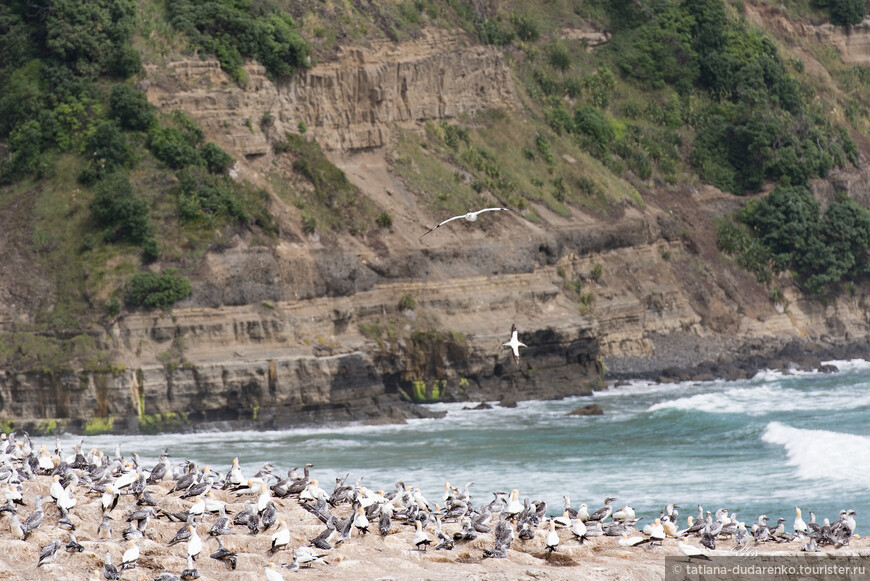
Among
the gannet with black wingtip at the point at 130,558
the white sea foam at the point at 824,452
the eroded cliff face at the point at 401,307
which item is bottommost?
the white sea foam at the point at 824,452

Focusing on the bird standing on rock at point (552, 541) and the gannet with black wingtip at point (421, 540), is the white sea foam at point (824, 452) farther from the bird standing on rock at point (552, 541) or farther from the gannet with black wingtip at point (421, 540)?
the gannet with black wingtip at point (421, 540)

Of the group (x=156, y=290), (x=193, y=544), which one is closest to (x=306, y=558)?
(x=193, y=544)

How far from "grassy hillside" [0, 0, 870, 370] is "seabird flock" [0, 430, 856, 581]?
87.2ft

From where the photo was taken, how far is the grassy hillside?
201 feet

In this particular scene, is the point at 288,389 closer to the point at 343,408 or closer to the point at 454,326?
the point at 343,408

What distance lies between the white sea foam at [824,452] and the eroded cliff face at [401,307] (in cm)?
1622

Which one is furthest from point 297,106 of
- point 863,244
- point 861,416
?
point 863,244

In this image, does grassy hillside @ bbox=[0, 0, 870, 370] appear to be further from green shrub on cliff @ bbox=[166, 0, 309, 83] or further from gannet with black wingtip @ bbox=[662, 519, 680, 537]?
gannet with black wingtip @ bbox=[662, 519, 680, 537]

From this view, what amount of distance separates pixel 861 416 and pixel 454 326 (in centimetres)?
1936

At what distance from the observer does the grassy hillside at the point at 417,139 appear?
61375 mm

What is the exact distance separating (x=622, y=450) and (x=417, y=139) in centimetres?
2827

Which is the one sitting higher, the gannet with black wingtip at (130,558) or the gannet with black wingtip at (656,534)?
the gannet with black wingtip at (130,558)

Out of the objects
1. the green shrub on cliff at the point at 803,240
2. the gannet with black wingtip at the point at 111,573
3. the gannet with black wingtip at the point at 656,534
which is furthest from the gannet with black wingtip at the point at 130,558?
the green shrub on cliff at the point at 803,240

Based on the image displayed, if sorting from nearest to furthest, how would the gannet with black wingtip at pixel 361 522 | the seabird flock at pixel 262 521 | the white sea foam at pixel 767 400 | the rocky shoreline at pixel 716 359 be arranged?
the seabird flock at pixel 262 521 < the gannet with black wingtip at pixel 361 522 < the white sea foam at pixel 767 400 < the rocky shoreline at pixel 716 359
